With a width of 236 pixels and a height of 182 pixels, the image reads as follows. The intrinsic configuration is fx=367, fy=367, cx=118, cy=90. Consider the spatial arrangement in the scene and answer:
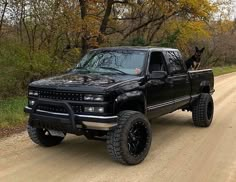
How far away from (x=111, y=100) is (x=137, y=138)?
89 centimetres

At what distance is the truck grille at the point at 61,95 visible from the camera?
217 inches

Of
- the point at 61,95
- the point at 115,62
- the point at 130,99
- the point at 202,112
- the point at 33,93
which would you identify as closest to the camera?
the point at 61,95

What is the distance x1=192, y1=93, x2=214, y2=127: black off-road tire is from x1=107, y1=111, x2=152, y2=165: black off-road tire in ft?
9.50

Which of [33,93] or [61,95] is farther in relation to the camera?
[33,93]

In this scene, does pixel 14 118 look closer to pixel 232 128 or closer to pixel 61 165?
pixel 61 165

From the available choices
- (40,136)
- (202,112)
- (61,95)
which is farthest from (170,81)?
(40,136)

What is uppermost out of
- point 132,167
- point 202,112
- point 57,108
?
point 57,108

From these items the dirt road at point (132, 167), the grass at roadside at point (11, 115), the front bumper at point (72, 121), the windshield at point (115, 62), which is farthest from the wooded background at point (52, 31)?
the front bumper at point (72, 121)

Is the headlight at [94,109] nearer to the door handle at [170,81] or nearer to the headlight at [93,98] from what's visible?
the headlight at [93,98]

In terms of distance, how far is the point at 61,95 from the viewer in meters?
5.66

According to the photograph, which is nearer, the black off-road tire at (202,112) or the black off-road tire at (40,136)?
the black off-road tire at (40,136)

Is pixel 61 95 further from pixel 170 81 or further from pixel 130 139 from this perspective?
pixel 170 81

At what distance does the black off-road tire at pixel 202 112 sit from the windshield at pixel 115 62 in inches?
102

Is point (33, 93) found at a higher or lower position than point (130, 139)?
higher
